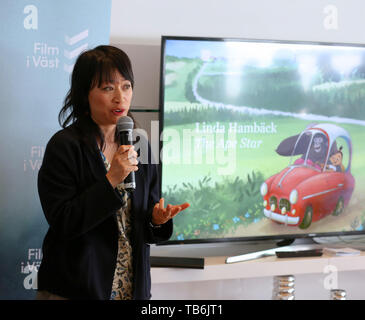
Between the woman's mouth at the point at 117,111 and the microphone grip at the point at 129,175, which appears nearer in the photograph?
the microphone grip at the point at 129,175

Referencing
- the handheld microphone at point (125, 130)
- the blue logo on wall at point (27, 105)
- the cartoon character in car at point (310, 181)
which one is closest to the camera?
the handheld microphone at point (125, 130)

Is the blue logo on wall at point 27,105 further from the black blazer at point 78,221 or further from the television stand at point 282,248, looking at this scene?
the television stand at point 282,248

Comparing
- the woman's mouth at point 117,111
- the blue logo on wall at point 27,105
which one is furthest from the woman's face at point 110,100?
the blue logo on wall at point 27,105

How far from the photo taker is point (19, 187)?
7.47ft

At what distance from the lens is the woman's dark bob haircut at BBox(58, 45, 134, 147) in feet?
5.32

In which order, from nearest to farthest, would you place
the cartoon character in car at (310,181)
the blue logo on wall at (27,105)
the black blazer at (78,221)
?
1. the black blazer at (78,221)
2. the blue logo on wall at (27,105)
3. the cartoon character in car at (310,181)

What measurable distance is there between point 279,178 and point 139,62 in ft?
3.44

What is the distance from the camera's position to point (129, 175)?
154cm

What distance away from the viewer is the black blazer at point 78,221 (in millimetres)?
1466

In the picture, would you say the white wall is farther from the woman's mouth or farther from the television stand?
the woman's mouth

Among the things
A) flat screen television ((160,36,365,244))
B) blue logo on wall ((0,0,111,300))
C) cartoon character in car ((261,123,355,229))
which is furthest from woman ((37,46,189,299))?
cartoon character in car ((261,123,355,229))
